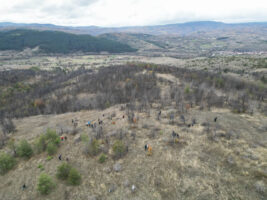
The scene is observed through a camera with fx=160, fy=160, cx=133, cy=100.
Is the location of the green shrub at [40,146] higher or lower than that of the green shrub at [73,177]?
lower

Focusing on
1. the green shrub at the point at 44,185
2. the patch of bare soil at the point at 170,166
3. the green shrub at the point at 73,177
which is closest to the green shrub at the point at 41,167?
the patch of bare soil at the point at 170,166

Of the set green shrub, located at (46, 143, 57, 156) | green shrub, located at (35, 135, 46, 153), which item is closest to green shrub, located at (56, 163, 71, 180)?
green shrub, located at (46, 143, 57, 156)

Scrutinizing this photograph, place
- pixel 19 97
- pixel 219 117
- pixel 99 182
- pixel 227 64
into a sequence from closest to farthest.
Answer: pixel 99 182, pixel 219 117, pixel 19 97, pixel 227 64

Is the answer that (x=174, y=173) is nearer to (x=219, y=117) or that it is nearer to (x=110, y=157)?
(x=110, y=157)

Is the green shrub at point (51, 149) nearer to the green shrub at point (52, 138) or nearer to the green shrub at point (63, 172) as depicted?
the green shrub at point (52, 138)

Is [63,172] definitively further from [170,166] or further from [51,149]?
[170,166]

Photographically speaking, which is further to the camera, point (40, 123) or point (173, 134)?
point (40, 123)

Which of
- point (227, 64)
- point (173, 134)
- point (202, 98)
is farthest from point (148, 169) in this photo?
point (227, 64)

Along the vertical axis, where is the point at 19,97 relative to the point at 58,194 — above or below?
below

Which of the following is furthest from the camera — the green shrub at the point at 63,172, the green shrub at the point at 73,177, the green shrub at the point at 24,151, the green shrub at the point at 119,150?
the green shrub at the point at 24,151

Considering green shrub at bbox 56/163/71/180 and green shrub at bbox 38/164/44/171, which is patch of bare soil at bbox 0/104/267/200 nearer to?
green shrub at bbox 38/164/44/171

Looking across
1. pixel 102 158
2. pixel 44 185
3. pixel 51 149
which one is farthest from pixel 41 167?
pixel 102 158
